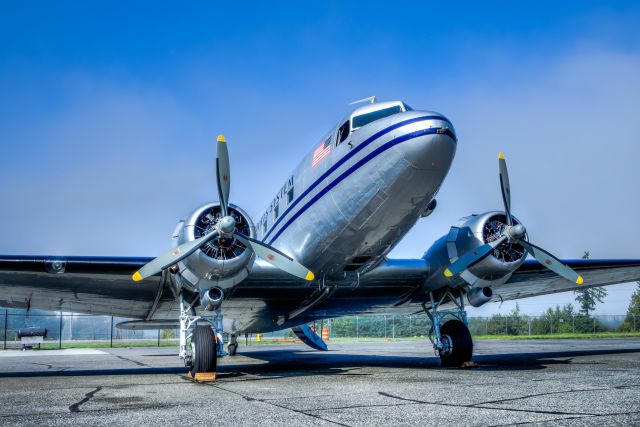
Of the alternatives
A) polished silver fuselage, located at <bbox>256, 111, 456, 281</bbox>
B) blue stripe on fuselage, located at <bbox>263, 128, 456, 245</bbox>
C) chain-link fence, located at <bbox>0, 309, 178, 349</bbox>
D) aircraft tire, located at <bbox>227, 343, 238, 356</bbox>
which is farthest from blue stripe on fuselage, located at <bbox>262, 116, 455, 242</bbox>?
aircraft tire, located at <bbox>227, 343, 238, 356</bbox>

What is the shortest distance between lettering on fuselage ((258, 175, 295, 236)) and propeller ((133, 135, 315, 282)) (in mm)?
2621

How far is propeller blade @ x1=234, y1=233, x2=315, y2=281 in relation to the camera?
39.5 ft

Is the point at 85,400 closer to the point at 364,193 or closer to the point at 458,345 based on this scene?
the point at 364,193

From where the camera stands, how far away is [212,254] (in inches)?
472

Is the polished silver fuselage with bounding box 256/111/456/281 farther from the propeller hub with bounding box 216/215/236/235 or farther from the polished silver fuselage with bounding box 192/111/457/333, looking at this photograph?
the propeller hub with bounding box 216/215/236/235

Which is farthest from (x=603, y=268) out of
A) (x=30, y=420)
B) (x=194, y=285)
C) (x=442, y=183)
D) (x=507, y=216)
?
(x=30, y=420)

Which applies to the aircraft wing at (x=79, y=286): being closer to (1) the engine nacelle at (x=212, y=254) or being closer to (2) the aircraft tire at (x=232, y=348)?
(1) the engine nacelle at (x=212, y=254)

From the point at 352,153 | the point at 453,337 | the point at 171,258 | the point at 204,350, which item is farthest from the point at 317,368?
the point at 352,153

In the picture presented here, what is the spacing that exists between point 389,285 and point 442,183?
5196 millimetres

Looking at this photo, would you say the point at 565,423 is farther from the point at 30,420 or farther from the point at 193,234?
the point at 193,234

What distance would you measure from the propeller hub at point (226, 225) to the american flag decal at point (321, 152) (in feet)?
9.10

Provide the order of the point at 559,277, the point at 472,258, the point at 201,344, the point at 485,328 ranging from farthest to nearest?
1. the point at 485,328
2. the point at 559,277
3. the point at 472,258
4. the point at 201,344

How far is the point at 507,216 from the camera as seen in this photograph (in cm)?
1374

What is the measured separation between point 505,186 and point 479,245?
5.12ft
